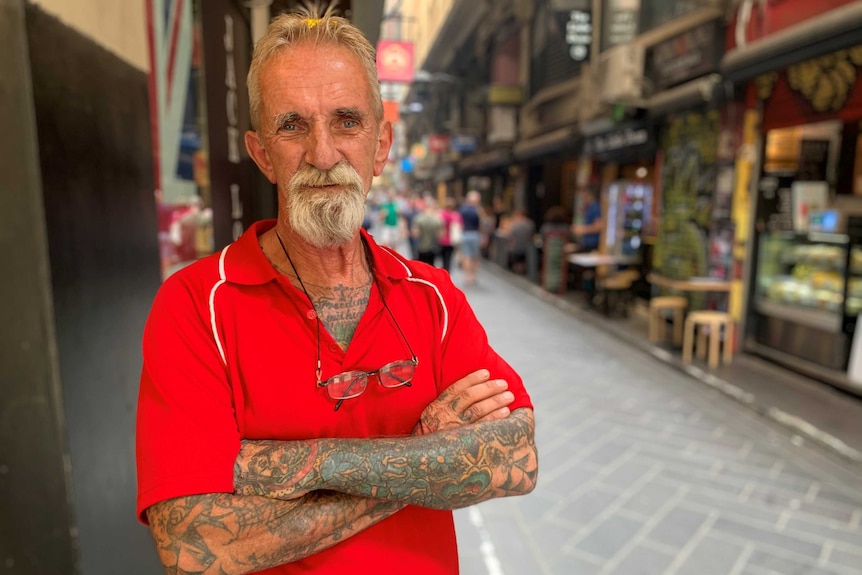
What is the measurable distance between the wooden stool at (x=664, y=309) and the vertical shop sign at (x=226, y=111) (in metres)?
5.90

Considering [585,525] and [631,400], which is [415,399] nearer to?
[585,525]

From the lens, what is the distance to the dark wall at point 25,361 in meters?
1.43

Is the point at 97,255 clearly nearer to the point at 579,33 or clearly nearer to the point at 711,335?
the point at 711,335

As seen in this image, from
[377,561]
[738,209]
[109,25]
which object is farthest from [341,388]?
[738,209]

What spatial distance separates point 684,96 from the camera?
8102 millimetres

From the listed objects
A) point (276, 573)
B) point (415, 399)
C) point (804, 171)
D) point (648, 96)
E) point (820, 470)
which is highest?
point (648, 96)

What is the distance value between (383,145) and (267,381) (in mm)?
710

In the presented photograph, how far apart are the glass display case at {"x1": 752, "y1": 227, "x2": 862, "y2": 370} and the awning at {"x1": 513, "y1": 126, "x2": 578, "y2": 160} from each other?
5965 mm

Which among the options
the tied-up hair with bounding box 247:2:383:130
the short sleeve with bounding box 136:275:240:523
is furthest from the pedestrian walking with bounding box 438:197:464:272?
the short sleeve with bounding box 136:275:240:523

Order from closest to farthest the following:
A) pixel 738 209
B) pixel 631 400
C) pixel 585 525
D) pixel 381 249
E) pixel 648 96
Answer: pixel 381 249 < pixel 585 525 < pixel 631 400 < pixel 738 209 < pixel 648 96

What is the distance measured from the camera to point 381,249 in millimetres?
1695

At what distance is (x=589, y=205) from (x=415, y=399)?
1127 centimetres

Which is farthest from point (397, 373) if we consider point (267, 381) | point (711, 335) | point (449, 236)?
point (449, 236)

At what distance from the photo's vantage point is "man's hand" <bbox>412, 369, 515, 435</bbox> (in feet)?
5.04
